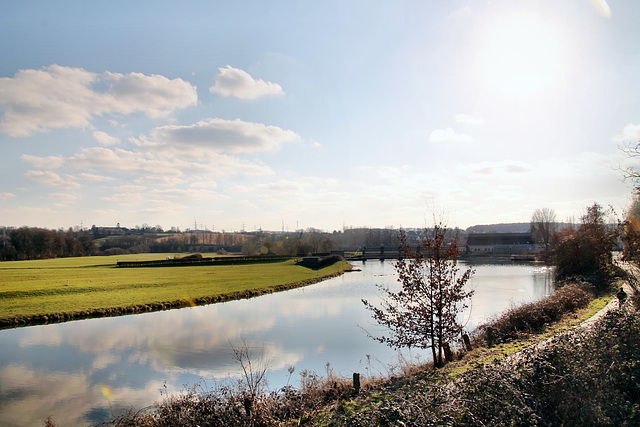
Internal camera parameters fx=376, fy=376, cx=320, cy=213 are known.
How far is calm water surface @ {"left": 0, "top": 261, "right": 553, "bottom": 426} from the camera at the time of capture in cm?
987

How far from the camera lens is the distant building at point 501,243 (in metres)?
95.9

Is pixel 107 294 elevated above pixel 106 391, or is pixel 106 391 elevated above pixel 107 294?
pixel 107 294

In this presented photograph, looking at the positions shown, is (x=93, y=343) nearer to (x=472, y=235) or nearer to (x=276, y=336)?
(x=276, y=336)

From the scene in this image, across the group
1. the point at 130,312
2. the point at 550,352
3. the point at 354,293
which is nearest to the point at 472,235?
the point at 354,293

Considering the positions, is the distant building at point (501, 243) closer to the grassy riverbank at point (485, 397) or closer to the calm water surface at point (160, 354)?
the calm water surface at point (160, 354)

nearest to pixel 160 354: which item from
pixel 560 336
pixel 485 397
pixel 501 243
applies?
pixel 485 397

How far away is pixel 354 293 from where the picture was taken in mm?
29578

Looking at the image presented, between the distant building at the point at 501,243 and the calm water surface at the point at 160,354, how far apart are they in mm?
82723

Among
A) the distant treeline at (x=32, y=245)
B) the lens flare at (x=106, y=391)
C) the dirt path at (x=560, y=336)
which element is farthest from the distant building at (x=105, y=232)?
the dirt path at (x=560, y=336)

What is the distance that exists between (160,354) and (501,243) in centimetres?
10343

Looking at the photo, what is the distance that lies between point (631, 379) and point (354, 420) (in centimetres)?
424

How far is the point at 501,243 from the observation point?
333 ft

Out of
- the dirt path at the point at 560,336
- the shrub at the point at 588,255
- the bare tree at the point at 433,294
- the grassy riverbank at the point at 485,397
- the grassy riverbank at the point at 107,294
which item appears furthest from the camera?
the shrub at the point at 588,255

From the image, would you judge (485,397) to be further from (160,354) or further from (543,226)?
(543,226)
